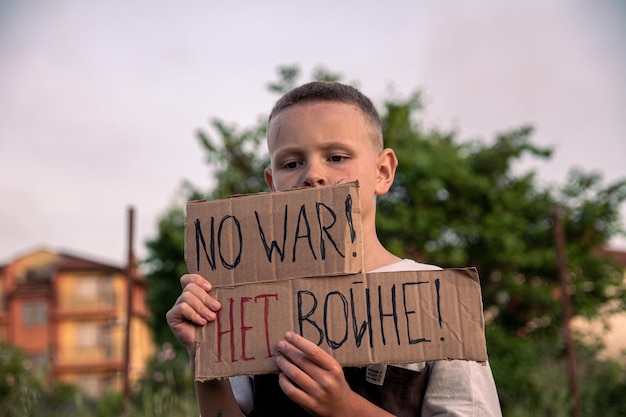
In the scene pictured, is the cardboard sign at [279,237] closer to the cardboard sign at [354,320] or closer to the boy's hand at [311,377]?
the cardboard sign at [354,320]

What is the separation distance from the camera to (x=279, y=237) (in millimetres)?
1608

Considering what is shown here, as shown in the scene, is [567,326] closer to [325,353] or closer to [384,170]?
[384,170]

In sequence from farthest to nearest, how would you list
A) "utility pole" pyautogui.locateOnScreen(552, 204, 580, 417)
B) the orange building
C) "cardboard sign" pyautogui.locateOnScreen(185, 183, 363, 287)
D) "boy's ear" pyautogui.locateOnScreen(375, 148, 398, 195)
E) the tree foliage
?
1. the orange building
2. the tree foliage
3. "utility pole" pyautogui.locateOnScreen(552, 204, 580, 417)
4. "boy's ear" pyautogui.locateOnScreen(375, 148, 398, 195)
5. "cardboard sign" pyautogui.locateOnScreen(185, 183, 363, 287)

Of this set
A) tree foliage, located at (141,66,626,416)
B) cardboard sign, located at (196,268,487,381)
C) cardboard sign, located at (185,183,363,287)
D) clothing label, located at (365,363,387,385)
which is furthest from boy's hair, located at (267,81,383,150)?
tree foliage, located at (141,66,626,416)

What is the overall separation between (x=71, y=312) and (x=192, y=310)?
4519 cm

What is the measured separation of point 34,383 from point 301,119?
5851mm

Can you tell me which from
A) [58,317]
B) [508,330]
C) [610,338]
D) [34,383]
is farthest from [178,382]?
[58,317]

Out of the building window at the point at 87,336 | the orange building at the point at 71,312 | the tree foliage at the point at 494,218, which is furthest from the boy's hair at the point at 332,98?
the building window at the point at 87,336

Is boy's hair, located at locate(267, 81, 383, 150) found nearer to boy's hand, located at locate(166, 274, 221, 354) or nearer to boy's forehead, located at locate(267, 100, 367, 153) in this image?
boy's forehead, located at locate(267, 100, 367, 153)

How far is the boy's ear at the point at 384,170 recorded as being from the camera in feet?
6.56

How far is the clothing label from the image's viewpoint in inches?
65.3

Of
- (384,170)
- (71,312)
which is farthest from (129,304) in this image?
(71,312)

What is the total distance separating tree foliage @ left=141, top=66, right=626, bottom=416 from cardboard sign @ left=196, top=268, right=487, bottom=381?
10.9 metres

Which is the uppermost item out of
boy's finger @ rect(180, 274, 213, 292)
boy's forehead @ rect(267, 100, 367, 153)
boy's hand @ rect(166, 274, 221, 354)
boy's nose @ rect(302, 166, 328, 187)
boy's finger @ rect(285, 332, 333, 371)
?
boy's forehead @ rect(267, 100, 367, 153)
